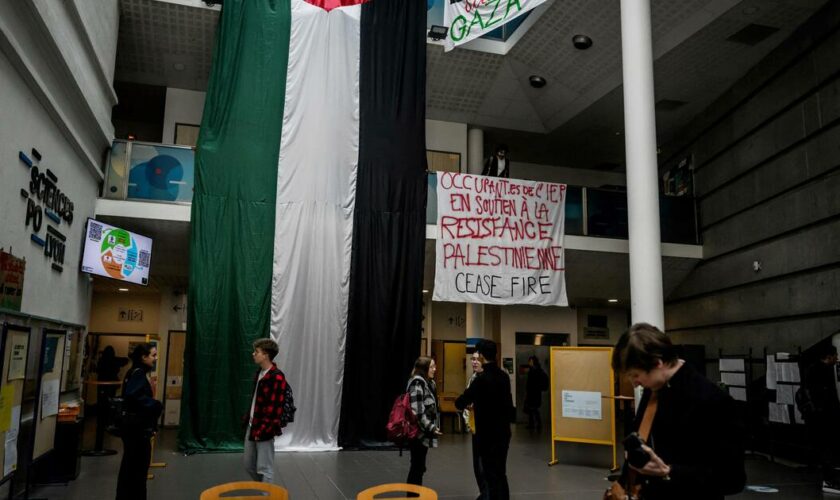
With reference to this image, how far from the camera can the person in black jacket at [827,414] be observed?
751cm

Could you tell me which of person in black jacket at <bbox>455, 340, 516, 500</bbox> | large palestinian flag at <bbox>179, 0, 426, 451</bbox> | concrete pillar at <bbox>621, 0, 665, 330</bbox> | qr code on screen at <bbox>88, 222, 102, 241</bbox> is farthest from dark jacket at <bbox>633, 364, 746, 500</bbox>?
qr code on screen at <bbox>88, 222, 102, 241</bbox>

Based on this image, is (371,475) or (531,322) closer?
(371,475)

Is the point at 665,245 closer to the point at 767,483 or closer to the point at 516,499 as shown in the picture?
the point at 767,483

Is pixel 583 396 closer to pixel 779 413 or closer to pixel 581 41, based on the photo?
pixel 779 413

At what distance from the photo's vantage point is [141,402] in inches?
211

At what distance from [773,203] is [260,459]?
34.4 feet

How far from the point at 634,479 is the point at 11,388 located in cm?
468

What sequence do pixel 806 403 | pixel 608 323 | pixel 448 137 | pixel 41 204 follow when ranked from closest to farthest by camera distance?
pixel 41 204
pixel 806 403
pixel 448 137
pixel 608 323

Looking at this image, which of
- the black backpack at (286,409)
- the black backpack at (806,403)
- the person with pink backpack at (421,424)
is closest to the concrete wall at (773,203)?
the black backpack at (806,403)

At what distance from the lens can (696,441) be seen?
7.13ft

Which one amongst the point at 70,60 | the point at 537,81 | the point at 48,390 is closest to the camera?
the point at 48,390

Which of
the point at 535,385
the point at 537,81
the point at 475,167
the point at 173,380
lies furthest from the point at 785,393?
the point at 173,380

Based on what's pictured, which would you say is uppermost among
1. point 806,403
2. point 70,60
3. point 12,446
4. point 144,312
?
point 70,60

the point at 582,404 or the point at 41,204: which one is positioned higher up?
the point at 41,204
